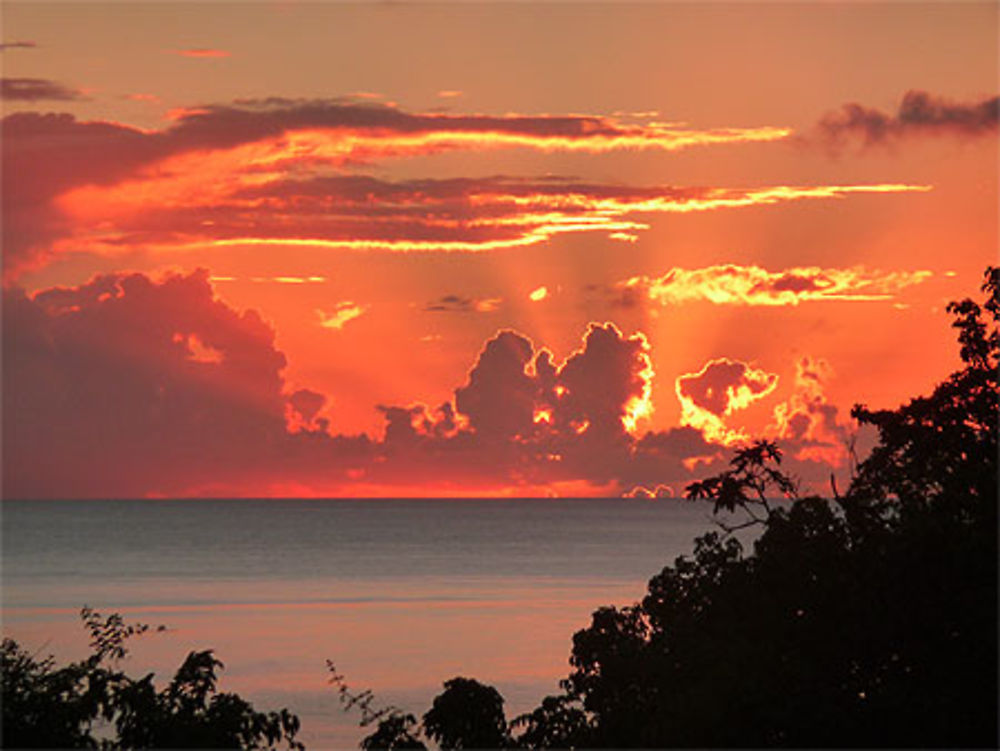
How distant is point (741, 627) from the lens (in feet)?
105

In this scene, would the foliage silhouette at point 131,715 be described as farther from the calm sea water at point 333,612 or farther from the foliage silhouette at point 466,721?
the calm sea water at point 333,612

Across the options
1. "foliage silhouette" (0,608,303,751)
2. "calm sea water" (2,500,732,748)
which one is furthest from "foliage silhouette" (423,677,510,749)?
"calm sea water" (2,500,732,748)

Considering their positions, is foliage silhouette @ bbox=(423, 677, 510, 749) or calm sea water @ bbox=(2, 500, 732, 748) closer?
foliage silhouette @ bbox=(423, 677, 510, 749)

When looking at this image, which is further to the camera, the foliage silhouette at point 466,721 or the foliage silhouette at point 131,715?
the foliage silhouette at point 466,721

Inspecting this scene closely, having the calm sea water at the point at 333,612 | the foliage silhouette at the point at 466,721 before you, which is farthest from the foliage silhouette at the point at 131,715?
the calm sea water at the point at 333,612

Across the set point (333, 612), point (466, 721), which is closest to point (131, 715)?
point (466, 721)

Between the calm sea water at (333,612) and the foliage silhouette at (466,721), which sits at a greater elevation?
the calm sea water at (333,612)

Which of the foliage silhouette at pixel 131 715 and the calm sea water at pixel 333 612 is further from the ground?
the calm sea water at pixel 333 612

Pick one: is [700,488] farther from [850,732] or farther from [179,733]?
[179,733]

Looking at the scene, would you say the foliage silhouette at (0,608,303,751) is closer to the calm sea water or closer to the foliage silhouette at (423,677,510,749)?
the foliage silhouette at (423,677,510,749)

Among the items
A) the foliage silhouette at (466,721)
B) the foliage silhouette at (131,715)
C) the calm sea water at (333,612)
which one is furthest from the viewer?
the calm sea water at (333,612)

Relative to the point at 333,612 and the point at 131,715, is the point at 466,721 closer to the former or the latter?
the point at 131,715

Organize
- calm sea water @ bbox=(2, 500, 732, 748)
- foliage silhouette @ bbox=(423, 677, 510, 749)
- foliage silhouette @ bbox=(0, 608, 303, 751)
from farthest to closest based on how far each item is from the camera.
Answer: calm sea water @ bbox=(2, 500, 732, 748) < foliage silhouette @ bbox=(423, 677, 510, 749) < foliage silhouette @ bbox=(0, 608, 303, 751)

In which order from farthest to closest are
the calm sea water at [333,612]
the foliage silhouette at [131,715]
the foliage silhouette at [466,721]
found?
the calm sea water at [333,612] → the foliage silhouette at [466,721] → the foliage silhouette at [131,715]
